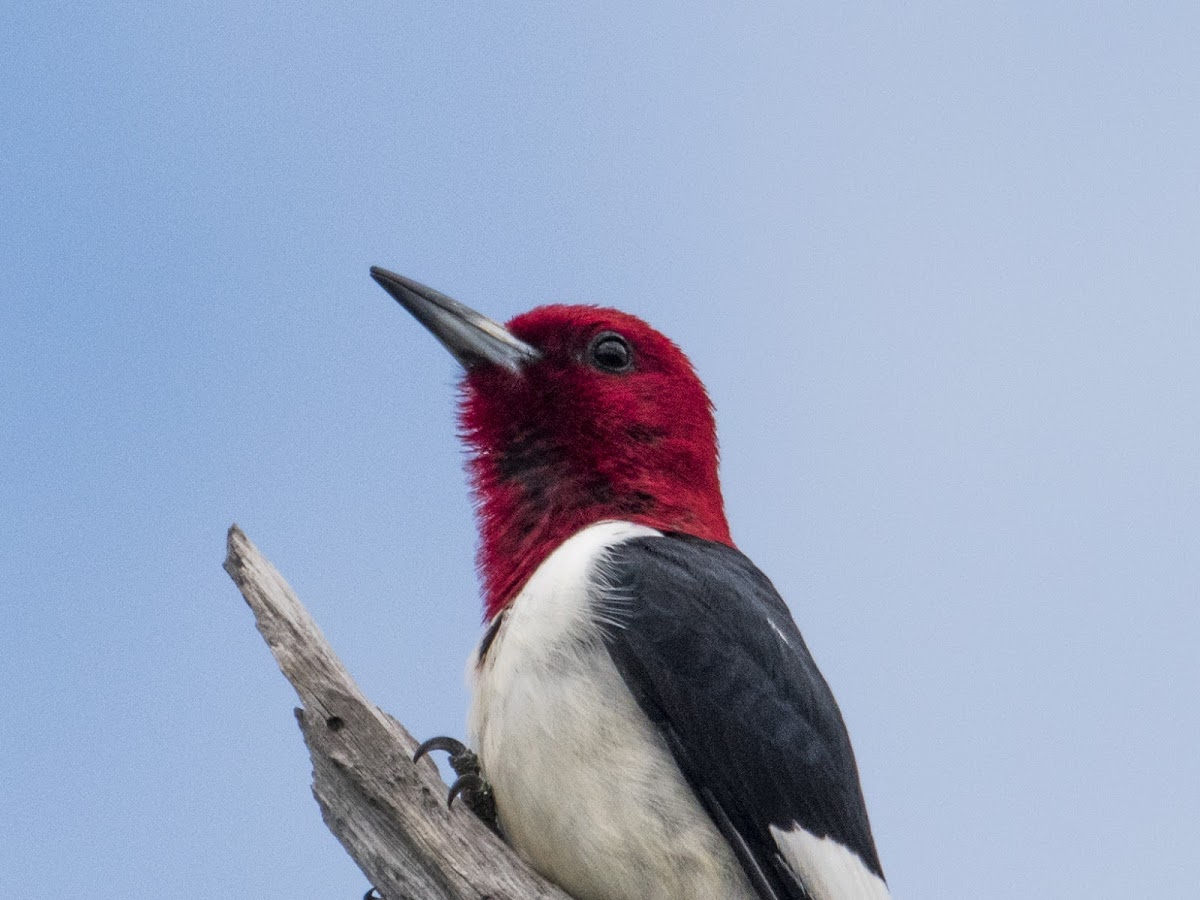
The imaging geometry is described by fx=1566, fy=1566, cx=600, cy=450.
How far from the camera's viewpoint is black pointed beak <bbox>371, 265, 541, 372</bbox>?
510 centimetres

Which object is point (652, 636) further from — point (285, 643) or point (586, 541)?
point (285, 643)

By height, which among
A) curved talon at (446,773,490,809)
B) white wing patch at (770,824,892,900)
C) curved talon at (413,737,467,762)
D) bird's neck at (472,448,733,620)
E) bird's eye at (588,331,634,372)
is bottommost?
white wing patch at (770,824,892,900)

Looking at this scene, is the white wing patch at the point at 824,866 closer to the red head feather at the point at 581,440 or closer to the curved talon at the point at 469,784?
the curved talon at the point at 469,784

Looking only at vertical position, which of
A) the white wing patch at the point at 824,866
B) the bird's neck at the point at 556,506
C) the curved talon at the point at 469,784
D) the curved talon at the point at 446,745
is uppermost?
the bird's neck at the point at 556,506

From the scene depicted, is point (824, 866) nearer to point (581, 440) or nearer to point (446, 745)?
point (446, 745)

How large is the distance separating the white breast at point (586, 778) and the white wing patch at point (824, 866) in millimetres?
161

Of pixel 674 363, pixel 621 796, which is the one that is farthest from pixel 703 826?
pixel 674 363

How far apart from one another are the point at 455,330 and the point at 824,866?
2.17 m

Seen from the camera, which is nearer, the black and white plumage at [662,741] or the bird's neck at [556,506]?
the black and white plumage at [662,741]

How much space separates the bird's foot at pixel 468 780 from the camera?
13.0 ft

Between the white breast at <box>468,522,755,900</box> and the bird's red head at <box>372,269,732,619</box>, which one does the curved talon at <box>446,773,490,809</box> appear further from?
the bird's red head at <box>372,269,732,619</box>

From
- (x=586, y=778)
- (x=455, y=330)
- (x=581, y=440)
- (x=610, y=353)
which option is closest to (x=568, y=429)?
(x=581, y=440)

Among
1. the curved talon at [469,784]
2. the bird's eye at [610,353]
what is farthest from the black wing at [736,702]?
the bird's eye at [610,353]

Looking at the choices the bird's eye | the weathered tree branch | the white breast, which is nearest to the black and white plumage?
the white breast
